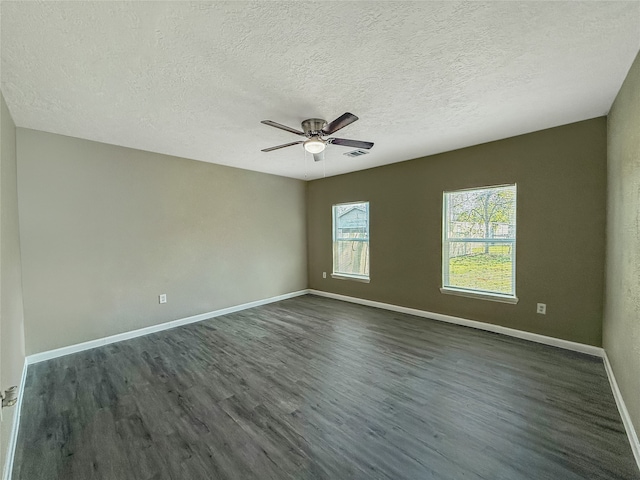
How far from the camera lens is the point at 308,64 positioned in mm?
1848

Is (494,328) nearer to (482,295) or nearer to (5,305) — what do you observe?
Result: (482,295)

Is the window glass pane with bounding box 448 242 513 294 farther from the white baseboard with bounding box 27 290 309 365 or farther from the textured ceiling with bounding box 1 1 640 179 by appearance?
the white baseboard with bounding box 27 290 309 365

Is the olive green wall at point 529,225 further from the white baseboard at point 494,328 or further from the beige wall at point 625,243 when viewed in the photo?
the beige wall at point 625,243

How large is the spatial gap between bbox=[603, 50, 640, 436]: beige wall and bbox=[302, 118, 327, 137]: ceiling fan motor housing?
229cm

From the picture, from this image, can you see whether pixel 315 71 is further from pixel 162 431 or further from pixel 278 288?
pixel 278 288

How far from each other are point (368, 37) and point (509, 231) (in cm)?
309

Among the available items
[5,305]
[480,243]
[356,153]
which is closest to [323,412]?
[5,305]

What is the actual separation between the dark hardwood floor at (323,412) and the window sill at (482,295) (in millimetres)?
521

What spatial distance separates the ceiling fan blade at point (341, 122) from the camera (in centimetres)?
217

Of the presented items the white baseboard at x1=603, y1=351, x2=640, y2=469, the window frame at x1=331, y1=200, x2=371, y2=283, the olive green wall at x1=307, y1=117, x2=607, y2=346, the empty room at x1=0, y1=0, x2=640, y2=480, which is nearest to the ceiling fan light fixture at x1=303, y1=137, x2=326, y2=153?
the empty room at x1=0, y1=0, x2=640, y2=480

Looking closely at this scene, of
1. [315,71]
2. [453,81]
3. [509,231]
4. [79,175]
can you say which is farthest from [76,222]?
[509,231]

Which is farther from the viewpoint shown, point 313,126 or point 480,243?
point 480,243

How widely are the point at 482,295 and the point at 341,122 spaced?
307cm

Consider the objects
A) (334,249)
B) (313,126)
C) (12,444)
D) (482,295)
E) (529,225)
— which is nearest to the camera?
(12,444)
